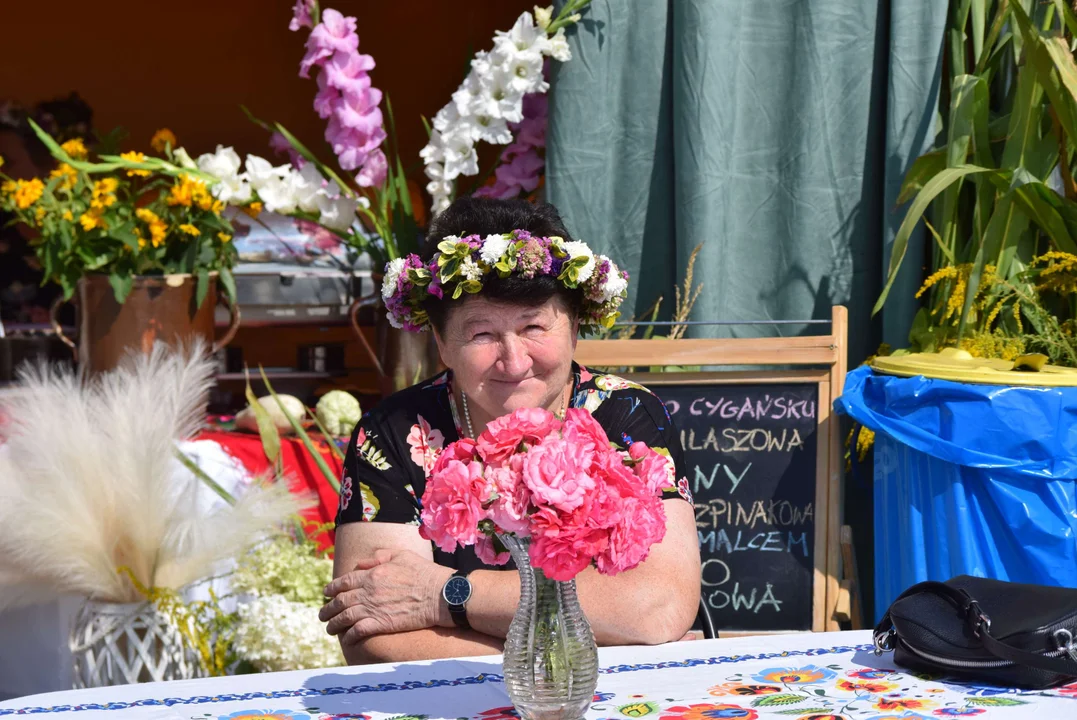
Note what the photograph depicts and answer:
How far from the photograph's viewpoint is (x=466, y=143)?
2912 mm


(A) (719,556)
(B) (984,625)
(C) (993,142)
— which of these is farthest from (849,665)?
(C) (993,142)

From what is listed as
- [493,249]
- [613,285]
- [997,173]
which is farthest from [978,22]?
[493,249]

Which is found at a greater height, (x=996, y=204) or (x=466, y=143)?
(x=466, y=143)

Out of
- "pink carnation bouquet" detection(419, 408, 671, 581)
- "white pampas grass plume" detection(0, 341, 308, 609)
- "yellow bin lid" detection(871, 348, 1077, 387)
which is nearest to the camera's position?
"pink carnation bouquet" detection(419, 408, 671, 581)

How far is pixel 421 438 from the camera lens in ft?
6.34

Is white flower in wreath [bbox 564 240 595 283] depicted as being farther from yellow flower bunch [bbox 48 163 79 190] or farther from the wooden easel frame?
yellow flower bunch [bbox 48 163 79 190]

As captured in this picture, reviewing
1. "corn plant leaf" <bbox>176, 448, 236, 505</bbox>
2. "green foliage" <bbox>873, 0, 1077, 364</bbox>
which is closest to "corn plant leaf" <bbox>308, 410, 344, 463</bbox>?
"corn plant leaf" <bbox>176, 448, 236, 505</bbox>

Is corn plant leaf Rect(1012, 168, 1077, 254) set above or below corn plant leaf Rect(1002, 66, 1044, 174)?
below

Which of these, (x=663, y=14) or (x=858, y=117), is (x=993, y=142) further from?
(x=663, y=14)

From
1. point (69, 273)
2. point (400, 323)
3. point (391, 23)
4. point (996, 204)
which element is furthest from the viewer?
point (391, 23)

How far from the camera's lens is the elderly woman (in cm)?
162

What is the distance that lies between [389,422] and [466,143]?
1.16 meters

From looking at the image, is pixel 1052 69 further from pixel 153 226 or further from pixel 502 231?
pixel 153 226

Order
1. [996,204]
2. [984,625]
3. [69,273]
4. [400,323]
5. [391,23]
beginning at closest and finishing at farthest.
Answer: [984,625] < [400,323] < [996,204] < [69,273] < [391,23]
